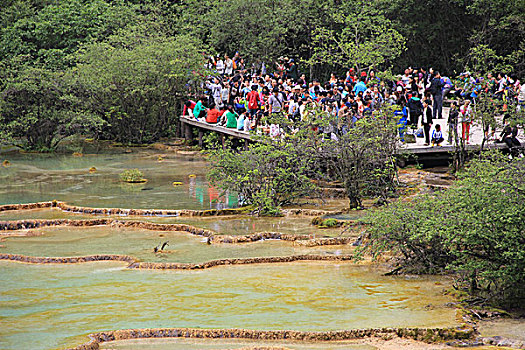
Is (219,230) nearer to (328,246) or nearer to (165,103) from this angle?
(328,246)

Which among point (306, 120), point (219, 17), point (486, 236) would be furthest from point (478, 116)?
point (219, 17)

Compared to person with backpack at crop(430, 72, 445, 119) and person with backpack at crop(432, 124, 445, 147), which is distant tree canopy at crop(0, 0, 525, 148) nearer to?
person with backpack at crop(430, 72, 445, 119)

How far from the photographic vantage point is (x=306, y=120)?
18047 millimetres

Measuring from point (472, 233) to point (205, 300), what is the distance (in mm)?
A: 3916

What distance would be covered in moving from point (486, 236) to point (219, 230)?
6.72 metres

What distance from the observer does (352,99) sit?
21672mm

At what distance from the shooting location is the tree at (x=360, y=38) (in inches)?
1043

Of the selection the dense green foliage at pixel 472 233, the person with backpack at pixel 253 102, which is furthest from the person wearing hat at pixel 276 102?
the dense green foliage at pixel 472 233

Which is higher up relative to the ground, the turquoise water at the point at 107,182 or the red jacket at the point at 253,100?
the red jacket at the point at 253,100

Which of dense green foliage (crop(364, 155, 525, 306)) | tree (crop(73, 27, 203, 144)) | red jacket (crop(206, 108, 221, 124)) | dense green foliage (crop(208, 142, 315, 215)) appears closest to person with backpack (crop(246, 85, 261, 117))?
red jacket (crop(206, 108, 221, 124))

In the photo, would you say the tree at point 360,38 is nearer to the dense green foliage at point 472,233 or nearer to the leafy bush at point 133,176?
the leafy bush at point 133,176

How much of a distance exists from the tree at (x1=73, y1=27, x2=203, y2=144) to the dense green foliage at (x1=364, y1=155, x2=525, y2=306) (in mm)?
19669

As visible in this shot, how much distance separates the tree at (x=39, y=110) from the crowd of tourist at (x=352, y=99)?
502 cm

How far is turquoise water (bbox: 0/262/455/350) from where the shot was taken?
30.1 ft
